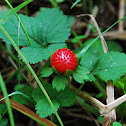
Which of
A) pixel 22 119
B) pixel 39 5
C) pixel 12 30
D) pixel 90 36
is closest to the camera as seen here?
pixel 12 30

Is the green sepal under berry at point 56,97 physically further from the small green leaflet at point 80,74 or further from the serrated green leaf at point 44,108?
the small green leaflet at point 80,74

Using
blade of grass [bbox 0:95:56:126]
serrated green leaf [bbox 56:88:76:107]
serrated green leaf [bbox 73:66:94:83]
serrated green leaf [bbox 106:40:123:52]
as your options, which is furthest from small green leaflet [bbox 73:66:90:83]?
serrated green leaf [bbox 106:40:123:52]

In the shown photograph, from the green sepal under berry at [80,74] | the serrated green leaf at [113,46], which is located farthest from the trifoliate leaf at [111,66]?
the serrated green leaf at [113,46]

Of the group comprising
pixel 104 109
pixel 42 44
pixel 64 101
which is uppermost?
pixel 42 44

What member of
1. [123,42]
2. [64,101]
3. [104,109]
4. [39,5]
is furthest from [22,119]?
[123,42]

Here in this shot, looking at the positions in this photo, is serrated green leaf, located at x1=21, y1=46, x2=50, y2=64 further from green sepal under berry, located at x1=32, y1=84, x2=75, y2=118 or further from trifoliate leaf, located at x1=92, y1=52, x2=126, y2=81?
trifoliate leaf, located at x1=92, y1=52, x2=126, y2=81

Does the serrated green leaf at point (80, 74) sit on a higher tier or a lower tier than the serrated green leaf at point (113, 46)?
higher

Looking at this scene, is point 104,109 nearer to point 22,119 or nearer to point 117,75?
point 117,75
